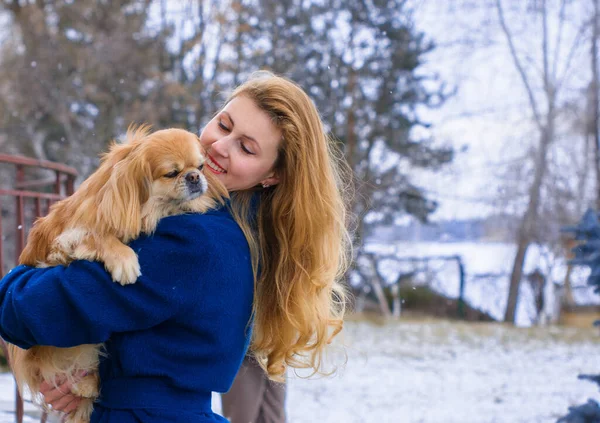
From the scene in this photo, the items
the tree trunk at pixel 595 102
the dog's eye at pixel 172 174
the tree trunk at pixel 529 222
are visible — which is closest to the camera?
the dog's eye at pixel 172 174

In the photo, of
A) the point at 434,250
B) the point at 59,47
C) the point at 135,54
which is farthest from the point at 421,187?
the point at 59,47

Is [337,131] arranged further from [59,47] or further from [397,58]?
[59,47]

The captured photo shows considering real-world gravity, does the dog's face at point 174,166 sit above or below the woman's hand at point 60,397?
A: above

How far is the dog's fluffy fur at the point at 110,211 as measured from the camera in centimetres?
176

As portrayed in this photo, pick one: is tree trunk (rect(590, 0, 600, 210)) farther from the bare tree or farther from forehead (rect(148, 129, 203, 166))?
forehead (rect(148, 129, 203, 166))

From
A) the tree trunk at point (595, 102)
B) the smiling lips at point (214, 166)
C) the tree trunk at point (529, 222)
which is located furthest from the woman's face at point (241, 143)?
the tree trunk at point (595, 102)

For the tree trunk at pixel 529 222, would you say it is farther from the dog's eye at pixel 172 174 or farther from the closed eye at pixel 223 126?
the dog's eye at pixel 172 174

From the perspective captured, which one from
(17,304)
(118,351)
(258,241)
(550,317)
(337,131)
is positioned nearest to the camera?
(17,304)

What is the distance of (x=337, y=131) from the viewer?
13273 mm

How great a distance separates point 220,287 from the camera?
1653mm

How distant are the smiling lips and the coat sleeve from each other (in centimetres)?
32

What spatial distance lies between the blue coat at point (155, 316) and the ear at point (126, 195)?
75 mm

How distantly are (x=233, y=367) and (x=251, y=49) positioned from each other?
13.0 m

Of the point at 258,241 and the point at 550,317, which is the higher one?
the point at 258,241
